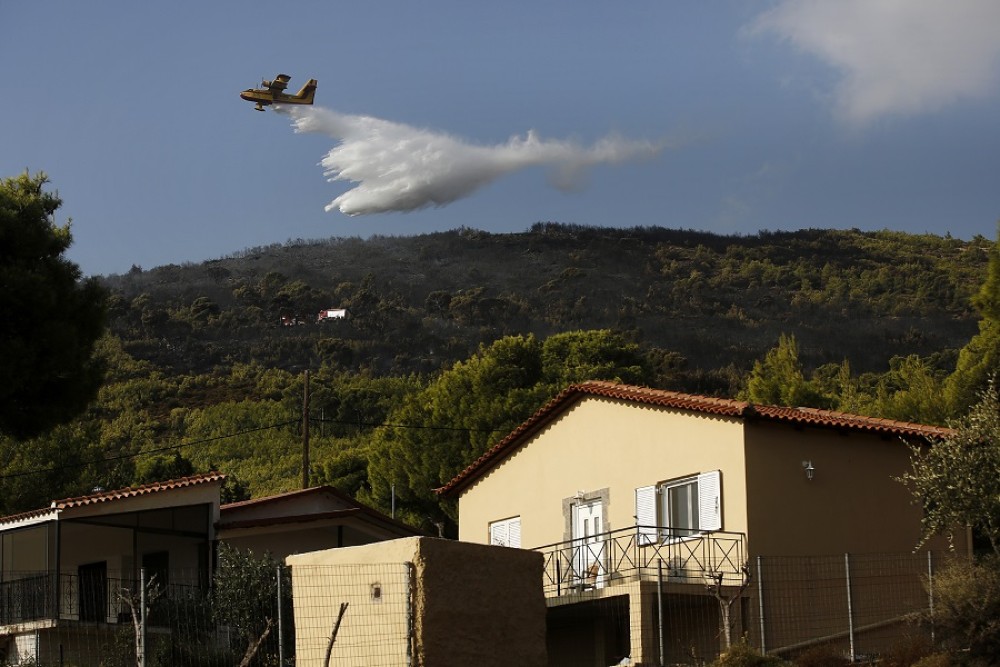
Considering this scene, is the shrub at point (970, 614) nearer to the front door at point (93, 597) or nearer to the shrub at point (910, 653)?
the shrub at point (910, 653)

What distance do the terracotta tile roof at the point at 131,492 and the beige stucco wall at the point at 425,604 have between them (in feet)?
31.7

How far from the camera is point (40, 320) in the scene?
2481cm

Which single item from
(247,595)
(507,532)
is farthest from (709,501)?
(247,595)

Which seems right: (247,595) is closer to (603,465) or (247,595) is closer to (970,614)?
(603,465)

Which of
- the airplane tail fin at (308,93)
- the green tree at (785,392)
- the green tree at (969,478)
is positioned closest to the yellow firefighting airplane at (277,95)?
the airplane tail fin at (308,93)

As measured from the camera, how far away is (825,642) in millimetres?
23719

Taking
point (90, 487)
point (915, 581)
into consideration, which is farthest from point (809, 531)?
point (90, 487)

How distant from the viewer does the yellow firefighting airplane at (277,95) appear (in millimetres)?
49812

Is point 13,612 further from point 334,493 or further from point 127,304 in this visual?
point 127,304

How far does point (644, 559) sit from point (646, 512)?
45.4 inches

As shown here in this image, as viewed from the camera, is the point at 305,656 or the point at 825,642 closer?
the point at 305,656

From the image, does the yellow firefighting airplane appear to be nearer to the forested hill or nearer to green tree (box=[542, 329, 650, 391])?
green tree (box=[542, 329, 650, 391])

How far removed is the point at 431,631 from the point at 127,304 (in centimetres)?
10936

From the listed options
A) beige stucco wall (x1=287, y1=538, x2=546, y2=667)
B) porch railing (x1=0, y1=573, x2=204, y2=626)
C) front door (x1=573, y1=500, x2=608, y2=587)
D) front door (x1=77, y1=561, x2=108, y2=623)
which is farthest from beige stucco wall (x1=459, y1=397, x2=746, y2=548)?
front door (x1=77, y1=561, x2=108, y2=623)
